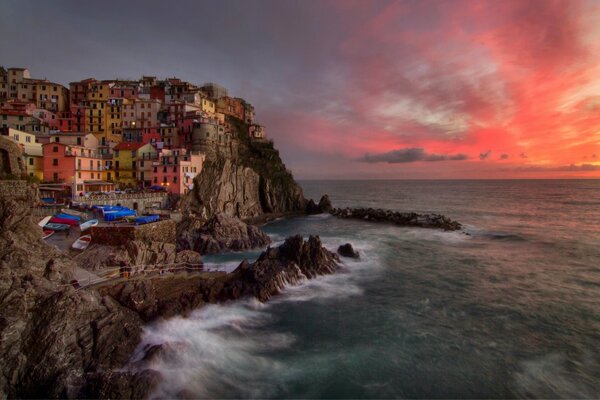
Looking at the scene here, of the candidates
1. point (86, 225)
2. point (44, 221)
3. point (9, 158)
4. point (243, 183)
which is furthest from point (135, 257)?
point (243, 183)

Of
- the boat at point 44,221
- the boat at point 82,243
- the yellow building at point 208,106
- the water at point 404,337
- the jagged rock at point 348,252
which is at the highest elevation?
the yellow building at point 208,106

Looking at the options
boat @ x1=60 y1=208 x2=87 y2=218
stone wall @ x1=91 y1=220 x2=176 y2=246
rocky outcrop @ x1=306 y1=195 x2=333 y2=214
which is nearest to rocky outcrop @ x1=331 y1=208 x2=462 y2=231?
rocky outcrop @ x1=306 y1=195 x2=333 y2=214

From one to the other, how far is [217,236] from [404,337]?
101 feet

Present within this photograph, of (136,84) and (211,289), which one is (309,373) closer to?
(211,289)

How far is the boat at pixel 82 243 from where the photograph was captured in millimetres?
29797

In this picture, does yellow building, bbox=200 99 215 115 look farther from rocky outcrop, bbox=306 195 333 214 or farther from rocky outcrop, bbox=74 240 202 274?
rocky outcrop, bbox=74 240 202 274

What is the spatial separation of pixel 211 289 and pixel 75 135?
55.6 m

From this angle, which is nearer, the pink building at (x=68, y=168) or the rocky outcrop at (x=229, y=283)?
the rocky outcrop at (x=229, y=283)

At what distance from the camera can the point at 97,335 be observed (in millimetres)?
17875

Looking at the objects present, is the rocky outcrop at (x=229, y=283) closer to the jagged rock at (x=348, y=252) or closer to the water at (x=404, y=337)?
the water at (x=404, y=337)

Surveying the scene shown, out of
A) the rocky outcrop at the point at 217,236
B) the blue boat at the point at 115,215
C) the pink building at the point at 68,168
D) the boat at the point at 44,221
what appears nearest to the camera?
Result: the boat at the point at 44,221

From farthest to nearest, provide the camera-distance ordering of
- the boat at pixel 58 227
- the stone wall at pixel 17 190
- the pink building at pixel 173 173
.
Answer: the pink building at pixel 173 173 → the stone wall at pixel 17 190 → the boat at pixel 58 227

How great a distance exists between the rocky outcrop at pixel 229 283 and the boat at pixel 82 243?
412 inches

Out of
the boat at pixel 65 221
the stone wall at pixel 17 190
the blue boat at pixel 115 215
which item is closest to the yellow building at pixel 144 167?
the stone wall at pixel 17 190
